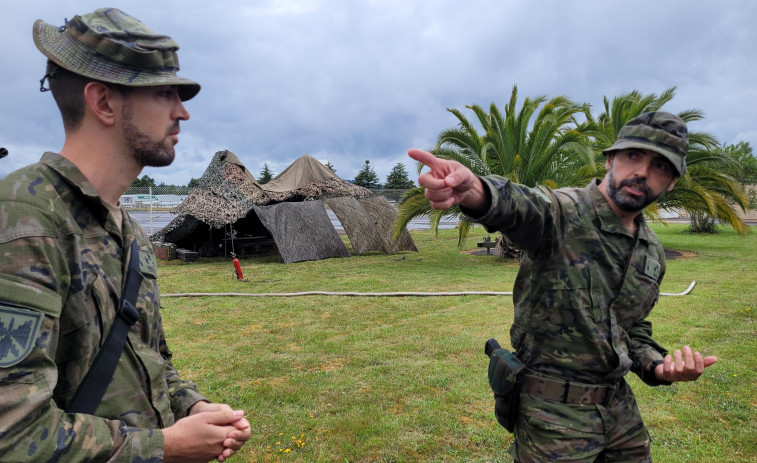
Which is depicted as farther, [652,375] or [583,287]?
[652,375]

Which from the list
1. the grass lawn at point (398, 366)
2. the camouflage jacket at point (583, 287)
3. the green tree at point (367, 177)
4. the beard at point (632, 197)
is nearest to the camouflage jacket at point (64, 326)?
the camouflage jacket at point (583, 287)

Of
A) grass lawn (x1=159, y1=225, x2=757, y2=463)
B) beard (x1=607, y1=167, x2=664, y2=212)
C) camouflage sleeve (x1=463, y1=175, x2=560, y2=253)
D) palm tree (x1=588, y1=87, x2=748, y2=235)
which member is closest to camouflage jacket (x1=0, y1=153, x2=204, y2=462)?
camouflage sleeve (x1=463, y1=175, x2=560, y2=253)

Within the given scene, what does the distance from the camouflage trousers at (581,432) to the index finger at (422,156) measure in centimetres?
127

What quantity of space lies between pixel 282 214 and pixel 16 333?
12.8 metres

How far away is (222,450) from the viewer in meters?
1.38

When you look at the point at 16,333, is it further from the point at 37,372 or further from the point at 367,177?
the point at 367,177

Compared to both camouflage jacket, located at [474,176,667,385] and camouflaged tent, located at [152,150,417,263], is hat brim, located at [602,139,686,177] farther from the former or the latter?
camouflaged tent, located at [152,150,417,263]

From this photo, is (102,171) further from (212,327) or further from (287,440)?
(212,327)

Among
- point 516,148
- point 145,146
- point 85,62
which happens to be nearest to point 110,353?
point 145,146

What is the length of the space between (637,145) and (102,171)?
2.11 m

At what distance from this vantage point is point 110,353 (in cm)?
135

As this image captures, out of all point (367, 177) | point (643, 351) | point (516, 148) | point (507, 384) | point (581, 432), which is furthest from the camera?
point (367, 177)

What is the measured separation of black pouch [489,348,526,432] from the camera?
7.19ft

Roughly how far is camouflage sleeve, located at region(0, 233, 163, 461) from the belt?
165cm
